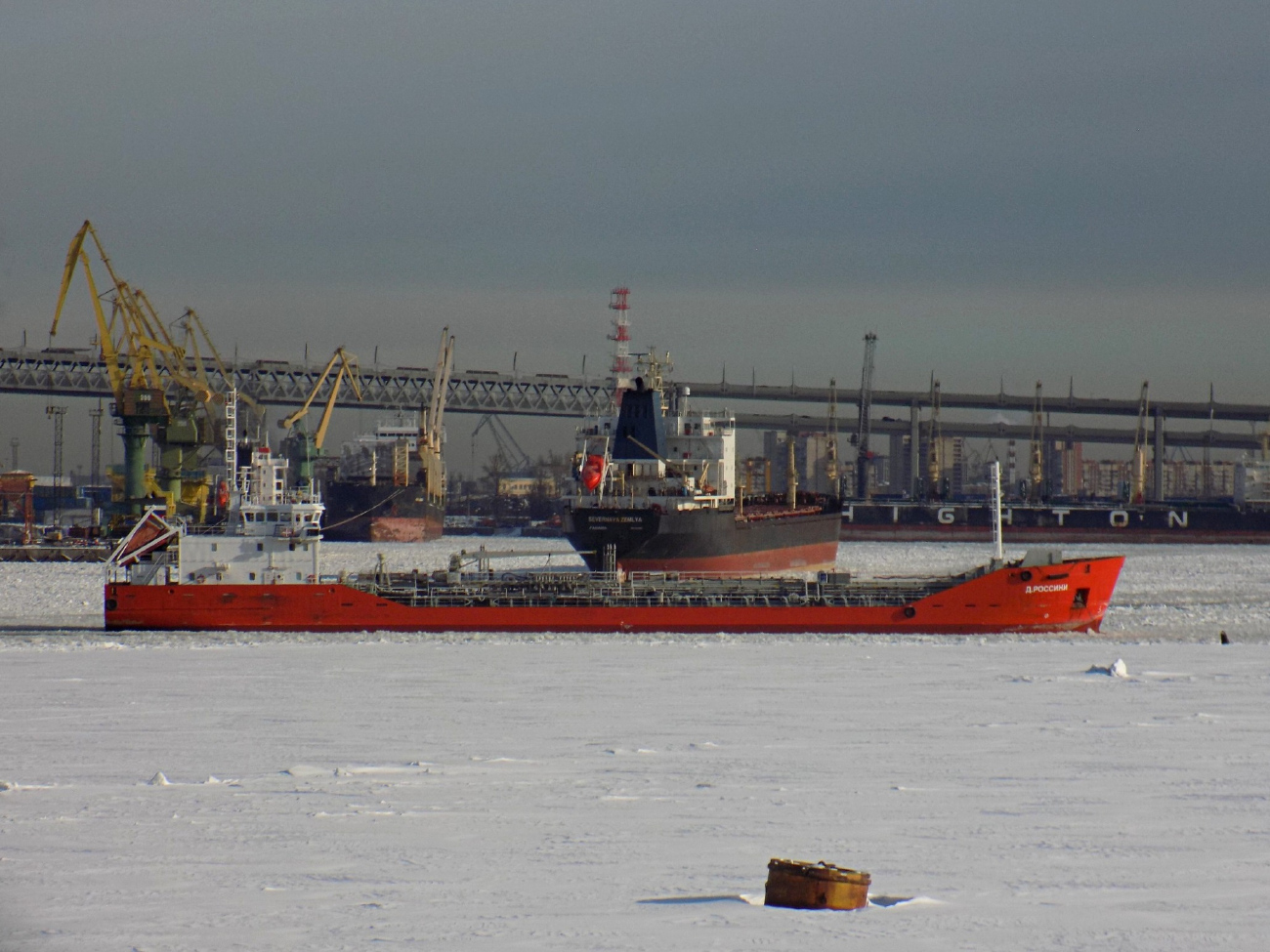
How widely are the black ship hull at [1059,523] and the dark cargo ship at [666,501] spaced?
63931mm

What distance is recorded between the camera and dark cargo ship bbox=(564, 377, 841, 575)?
156 ft

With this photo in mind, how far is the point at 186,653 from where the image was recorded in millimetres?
29156

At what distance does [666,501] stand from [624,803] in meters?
35.6

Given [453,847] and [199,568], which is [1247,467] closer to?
[199,568]

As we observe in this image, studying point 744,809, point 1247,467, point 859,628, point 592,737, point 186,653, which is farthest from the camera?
point 1247,467

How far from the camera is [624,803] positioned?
13.6 metres

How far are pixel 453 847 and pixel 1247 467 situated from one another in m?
132

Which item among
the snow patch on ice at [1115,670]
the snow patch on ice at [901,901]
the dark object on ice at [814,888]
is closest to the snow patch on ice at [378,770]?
the dark object on ice at [814,888]

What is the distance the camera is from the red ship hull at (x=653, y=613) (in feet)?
114

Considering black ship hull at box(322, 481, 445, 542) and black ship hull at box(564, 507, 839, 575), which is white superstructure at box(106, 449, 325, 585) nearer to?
black ship hull at box(564, 507, 839, 575)

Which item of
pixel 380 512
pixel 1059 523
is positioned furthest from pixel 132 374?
pixel 1059 523

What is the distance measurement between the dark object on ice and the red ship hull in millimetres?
25067

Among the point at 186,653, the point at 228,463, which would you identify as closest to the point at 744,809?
the point at 186,653

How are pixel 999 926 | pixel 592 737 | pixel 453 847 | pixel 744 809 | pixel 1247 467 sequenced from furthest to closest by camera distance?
pixel 1247 467 → pixel 592 737 → pixel 744 809 → pixel 453 847 → pixel 999 926
